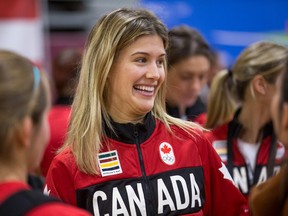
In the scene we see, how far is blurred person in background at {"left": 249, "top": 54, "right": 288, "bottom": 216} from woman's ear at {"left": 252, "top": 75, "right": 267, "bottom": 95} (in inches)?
55.4

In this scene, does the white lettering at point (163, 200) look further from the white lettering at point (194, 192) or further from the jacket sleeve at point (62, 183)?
the jacket sleeve at point (62, 183)

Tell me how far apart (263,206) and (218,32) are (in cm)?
604

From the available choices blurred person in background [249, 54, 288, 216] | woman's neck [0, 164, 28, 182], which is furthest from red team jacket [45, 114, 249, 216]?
woman's neck [0, 164, 28, 182]

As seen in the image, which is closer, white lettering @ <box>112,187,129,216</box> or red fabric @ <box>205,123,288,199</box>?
white lettering @ <box>112,187,129,216</box>

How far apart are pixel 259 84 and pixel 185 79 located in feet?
2.16

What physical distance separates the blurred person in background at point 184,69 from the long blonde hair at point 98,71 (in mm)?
1243

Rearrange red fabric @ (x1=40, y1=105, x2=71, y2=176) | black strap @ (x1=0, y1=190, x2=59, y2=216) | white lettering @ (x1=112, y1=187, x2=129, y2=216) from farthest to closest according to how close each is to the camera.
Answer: red fabric @ (x1=40, y1=105, x2=71, y2=176) → white lettering @ (x1=112, y1=187, x2=129, y2=216) → black strap @ (x1=0, y1=190, x2=59, y2=216)

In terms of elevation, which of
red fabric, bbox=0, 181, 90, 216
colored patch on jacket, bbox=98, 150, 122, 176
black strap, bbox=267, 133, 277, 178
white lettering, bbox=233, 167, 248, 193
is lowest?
white lettering, bbox=233, 167, 248, 193

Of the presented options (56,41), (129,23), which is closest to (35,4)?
(56,41)

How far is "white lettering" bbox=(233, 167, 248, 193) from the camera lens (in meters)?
3.75

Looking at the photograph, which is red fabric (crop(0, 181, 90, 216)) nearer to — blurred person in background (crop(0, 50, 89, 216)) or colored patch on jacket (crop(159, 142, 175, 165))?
blurred person in background (crop(0, 50, 89, 216))

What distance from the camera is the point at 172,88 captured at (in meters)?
4.35

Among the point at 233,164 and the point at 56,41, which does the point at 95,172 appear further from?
the point at 56,41

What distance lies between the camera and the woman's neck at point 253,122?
12.7 feet
